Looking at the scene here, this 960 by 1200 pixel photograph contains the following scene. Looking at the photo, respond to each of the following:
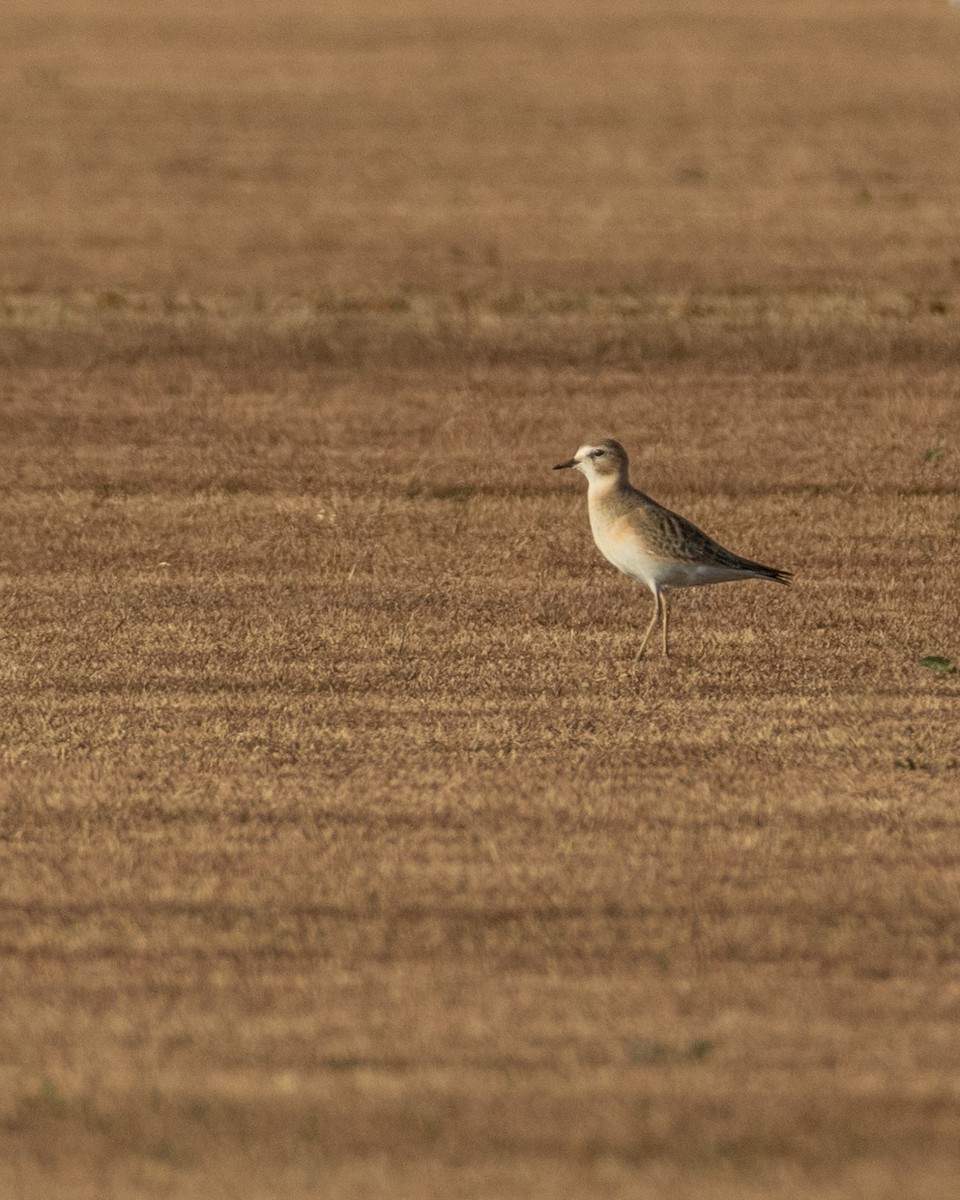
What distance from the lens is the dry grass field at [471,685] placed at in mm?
6773

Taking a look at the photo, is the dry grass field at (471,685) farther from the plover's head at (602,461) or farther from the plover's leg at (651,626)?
the plover's head at (602,461)

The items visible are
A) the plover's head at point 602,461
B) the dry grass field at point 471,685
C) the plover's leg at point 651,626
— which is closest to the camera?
the dry grass field at point 471,685

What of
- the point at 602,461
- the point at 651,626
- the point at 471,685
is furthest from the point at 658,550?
the point at 471,685

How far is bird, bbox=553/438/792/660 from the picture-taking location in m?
12.3

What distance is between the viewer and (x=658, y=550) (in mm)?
12312

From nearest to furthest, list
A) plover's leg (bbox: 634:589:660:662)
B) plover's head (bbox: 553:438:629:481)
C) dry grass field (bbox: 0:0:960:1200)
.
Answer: dry grass field (bbox: 0:0:960:1200) → plover's leg (bbox: 634:589:660:662) → plover's head (bbox: 553:438:629:481)

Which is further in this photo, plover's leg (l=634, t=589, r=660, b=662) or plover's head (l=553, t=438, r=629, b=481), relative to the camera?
plover's head (l=553, t=438, r=629, b=481)

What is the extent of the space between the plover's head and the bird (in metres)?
0.24

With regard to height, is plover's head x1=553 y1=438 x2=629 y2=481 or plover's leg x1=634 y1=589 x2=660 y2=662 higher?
plover's head x1=553 y1=438 x2=629 y2=481

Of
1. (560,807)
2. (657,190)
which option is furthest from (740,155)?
(560,807)

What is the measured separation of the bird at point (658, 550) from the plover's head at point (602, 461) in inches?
9.5

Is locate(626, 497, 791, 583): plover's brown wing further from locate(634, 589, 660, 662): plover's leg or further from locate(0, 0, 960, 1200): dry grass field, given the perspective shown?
locate(0, 0, 960, 1200): dry grass field

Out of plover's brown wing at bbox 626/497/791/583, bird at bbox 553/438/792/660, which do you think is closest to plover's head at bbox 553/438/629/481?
bird at bbox 553/438/792/660

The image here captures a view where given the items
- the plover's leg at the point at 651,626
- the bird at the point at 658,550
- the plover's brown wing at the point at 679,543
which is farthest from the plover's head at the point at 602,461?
the plover's leg at the point at 651,626
